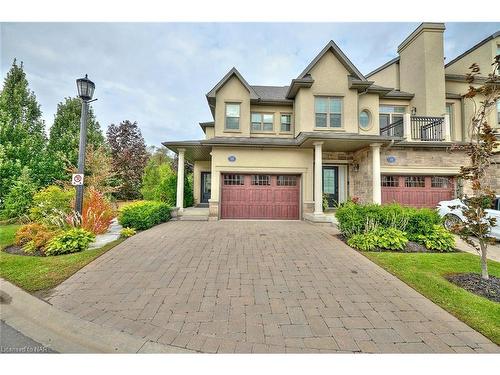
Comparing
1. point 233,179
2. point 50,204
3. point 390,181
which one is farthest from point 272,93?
point 50,204

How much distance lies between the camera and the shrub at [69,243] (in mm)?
5363

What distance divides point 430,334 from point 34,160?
56.6 ft

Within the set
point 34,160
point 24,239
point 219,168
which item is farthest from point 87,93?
point 34,160

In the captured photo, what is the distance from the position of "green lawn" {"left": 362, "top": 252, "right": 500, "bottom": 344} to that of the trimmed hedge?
1.00 metres

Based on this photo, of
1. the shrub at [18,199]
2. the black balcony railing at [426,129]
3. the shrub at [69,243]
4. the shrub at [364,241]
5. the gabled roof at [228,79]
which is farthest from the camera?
the gabled roof at [228,79]

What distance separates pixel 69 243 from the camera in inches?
218

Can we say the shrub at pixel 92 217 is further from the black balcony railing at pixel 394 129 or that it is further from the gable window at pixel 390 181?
the black balcony railing at pixel 394 129

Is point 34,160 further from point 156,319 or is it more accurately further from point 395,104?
point 395,104

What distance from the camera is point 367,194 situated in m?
11.3

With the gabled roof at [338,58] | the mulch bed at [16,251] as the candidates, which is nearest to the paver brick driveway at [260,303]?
the mulch bed at [16,251]

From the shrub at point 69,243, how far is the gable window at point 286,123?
35.6ft

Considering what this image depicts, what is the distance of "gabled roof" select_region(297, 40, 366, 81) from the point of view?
1162 cm

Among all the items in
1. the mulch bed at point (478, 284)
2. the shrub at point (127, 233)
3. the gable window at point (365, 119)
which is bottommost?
the mulch bed at point (478, 284)

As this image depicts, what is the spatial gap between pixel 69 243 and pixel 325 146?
11.4 meters
